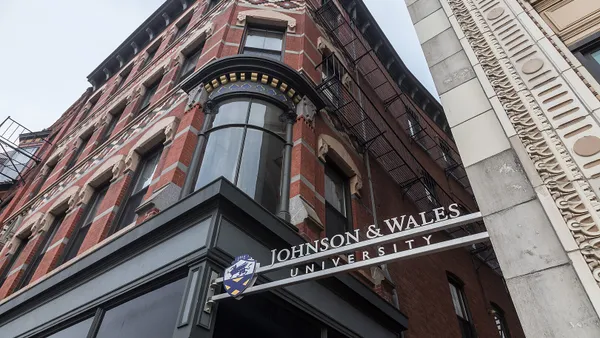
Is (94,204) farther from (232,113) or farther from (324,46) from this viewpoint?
(324,46)

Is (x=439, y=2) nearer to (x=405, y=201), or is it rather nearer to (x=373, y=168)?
(x=373, y=168)

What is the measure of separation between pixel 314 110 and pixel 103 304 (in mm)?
6546

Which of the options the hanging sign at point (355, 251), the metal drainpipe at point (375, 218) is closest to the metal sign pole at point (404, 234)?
the hanging sign at point (355, 251)

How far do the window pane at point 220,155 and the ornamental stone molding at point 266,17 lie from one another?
564 cm

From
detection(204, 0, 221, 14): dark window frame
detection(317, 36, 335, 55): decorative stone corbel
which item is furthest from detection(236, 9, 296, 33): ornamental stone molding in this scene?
detection(204, 0, 221, 14): dark window frame

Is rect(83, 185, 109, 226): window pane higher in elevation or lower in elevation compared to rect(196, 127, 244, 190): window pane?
higher

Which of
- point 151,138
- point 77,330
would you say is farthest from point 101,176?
point 77,330

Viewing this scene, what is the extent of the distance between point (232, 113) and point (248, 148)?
3.97ft

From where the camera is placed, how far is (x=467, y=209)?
1927 centimetres

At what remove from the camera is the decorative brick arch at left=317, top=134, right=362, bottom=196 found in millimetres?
10784

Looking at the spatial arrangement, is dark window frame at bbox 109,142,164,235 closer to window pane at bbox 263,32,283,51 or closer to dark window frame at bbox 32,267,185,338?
dark window frame at bbox 32,267,185,338

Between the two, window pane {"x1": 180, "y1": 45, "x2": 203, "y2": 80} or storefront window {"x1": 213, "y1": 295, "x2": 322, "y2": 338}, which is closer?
storefront window {"x1": 213, "y1": 295, "x2": 322, "y2": 338}

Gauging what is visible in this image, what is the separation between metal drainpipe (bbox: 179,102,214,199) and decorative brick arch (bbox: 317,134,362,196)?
2.83 metres

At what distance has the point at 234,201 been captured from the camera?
22.1 feet
